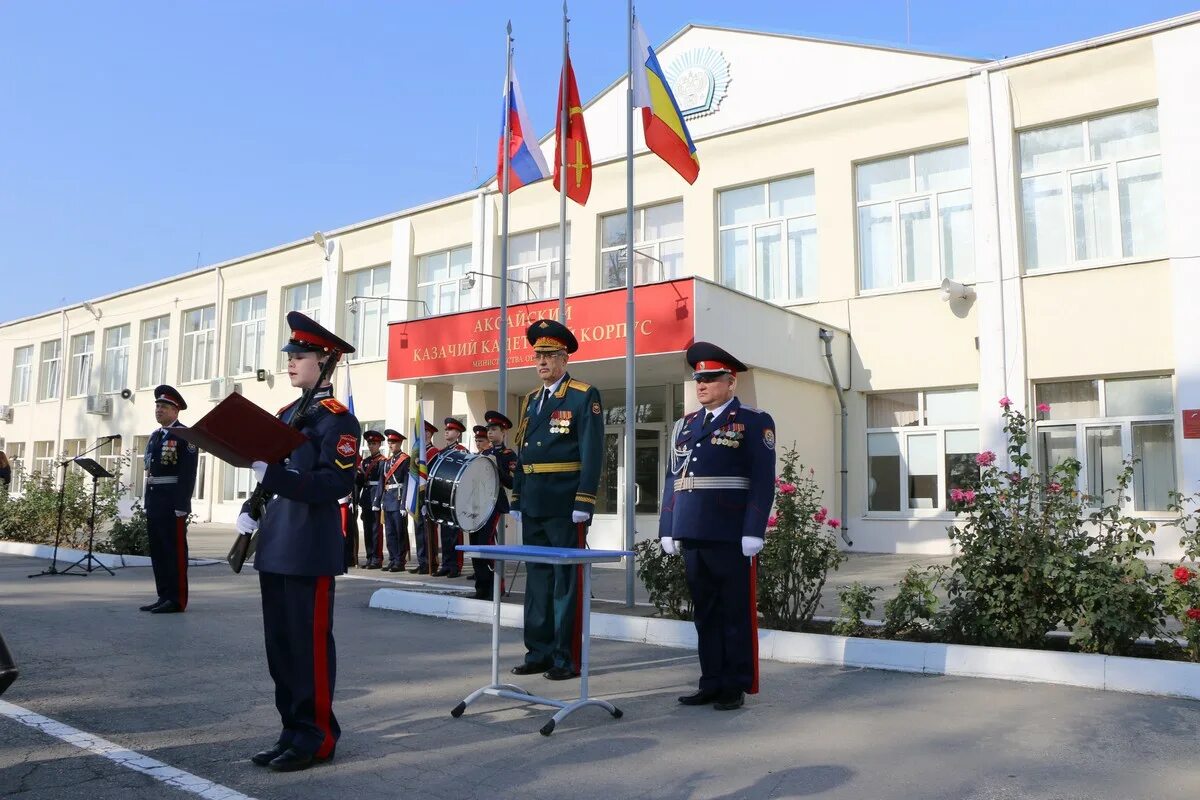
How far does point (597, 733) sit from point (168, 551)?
19.2 feet

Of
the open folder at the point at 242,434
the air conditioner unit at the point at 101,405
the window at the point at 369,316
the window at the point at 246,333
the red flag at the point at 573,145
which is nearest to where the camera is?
the open folder at the point at 242,434

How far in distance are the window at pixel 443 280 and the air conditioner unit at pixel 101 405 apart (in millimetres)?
15931

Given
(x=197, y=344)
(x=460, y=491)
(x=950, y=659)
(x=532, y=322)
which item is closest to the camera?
(x=950, y=659)

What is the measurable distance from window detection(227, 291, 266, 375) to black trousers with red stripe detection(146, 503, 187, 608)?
64.9ft

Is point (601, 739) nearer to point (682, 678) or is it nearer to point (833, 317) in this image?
point (682, 678)

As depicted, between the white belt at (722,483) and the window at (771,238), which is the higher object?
the window at (771,238)

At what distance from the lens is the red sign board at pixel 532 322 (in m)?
13.9

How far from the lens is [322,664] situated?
4254 millimetres

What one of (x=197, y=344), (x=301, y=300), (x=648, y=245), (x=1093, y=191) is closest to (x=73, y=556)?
(x=648, y=245)

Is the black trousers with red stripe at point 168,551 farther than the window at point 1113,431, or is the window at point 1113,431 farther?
the window at point 1113,431

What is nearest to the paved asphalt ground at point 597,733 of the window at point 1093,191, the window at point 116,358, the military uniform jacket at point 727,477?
the military uniform jacket at point 727,477

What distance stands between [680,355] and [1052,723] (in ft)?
32.2

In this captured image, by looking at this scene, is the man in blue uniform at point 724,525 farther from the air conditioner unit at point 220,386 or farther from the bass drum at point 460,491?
the air conditioner unit at point 220,386

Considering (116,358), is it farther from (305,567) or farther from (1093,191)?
(305,567)
